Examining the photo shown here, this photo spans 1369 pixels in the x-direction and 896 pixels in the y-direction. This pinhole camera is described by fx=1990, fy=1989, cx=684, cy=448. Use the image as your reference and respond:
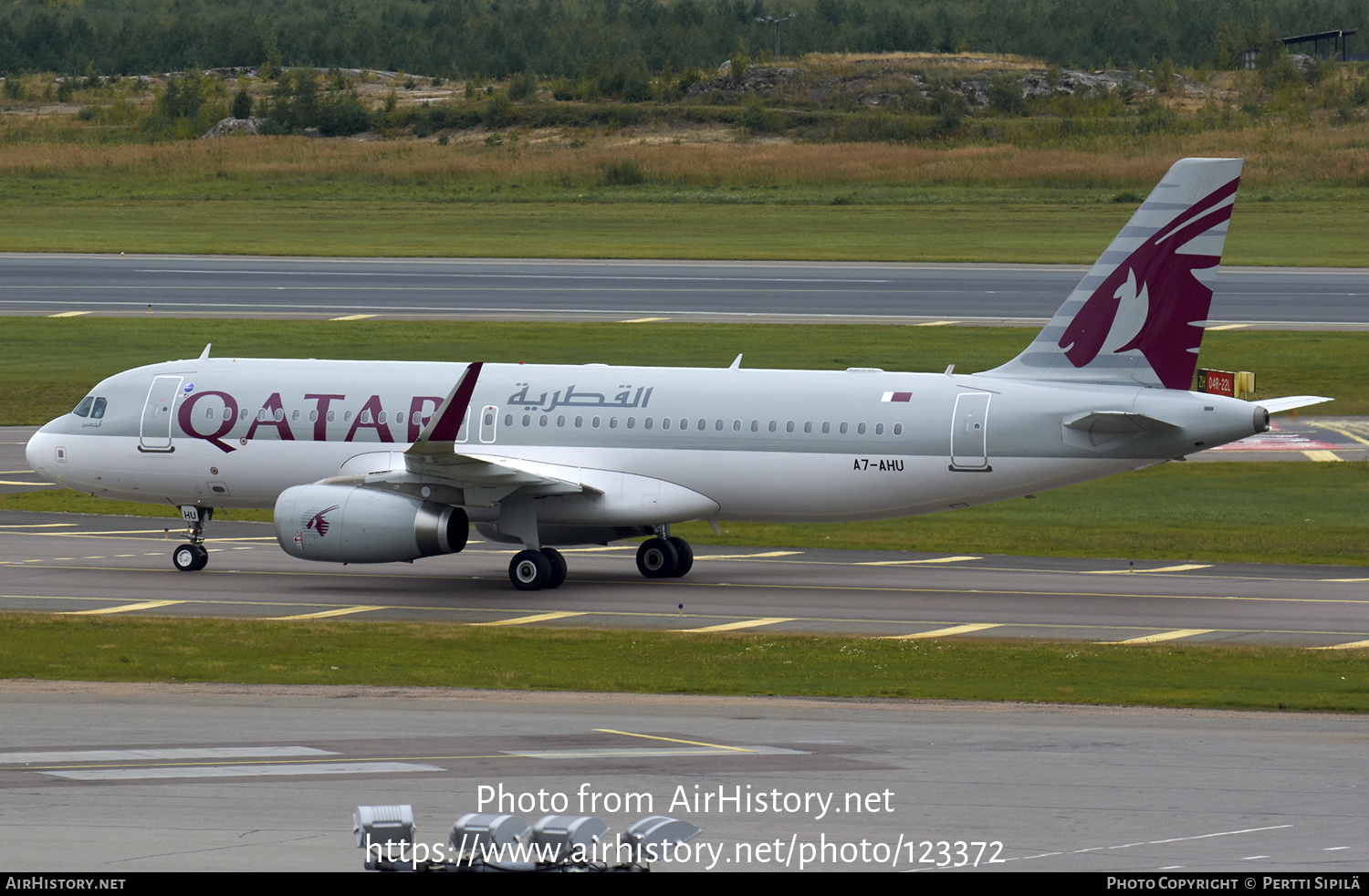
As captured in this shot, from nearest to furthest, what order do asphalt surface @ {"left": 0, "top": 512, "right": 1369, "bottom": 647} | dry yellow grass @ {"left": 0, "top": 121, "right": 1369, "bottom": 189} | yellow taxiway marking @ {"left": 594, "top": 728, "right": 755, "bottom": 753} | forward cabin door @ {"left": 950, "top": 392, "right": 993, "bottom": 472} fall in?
yellow taxiway marking @ {"left": 594, "top": 728, "right": 755, "bottom": 753} → asphalt surface @ {"left": 0, "top": 512, "right": 1369, "bottom": 647} → forward cabin door @ {"left": 950, "top": 392, "right": 993, "bottom": 472} → dry yellow grass @ {"left": 0, "top": 121, "right": 1369, "bottom": 189}

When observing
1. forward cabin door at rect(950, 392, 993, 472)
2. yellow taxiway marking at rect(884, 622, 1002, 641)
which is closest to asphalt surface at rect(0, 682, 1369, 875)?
yellow taxiway marking at rect(884, 622, 1002, 641)

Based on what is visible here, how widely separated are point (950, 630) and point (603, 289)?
192 feet

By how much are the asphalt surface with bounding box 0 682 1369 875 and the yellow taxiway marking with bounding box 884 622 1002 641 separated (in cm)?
622

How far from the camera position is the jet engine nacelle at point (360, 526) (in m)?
38.6

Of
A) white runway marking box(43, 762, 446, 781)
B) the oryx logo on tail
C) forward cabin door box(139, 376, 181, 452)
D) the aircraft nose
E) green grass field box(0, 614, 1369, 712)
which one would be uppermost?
the oryx logo on tail

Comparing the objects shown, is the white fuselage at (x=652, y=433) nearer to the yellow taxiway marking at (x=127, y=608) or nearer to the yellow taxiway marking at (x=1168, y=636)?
the yellow taxiway marking at (x=1168, y=636)

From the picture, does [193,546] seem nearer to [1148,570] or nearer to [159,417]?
[159,417]

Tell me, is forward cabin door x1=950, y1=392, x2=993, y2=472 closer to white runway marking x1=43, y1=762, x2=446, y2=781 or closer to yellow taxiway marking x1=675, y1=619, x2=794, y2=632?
yellow taxiway marking x1=675, y1=619, x2=794, y2=632

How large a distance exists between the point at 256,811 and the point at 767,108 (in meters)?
153

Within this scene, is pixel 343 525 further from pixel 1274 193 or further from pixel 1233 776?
pixel 1274 193

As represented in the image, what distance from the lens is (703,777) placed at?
21.8 m

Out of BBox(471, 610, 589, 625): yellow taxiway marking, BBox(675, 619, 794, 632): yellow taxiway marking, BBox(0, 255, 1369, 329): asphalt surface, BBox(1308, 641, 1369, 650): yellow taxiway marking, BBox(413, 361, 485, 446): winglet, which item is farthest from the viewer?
BBox(0, 255, 1369, 329): asphalt surface

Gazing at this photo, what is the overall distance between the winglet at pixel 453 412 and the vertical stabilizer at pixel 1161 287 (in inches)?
466

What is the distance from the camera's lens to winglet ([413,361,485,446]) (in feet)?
124
